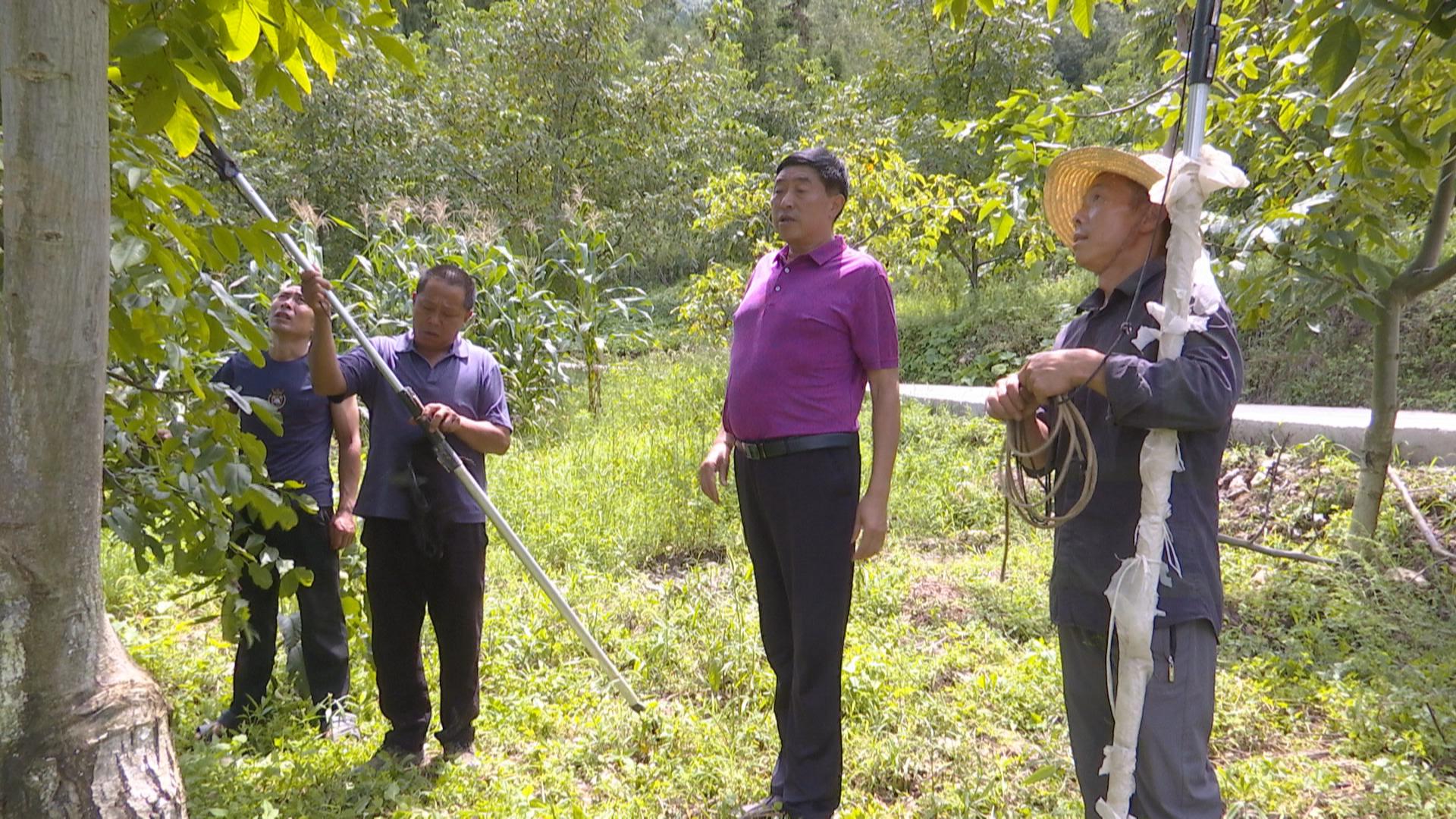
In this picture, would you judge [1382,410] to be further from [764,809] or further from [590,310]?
[590,310]

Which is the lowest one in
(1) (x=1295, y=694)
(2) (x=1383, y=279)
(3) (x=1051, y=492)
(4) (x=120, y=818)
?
(1) (x=1295, y=694)

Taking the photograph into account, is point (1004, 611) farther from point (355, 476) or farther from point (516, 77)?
point (516, 77)

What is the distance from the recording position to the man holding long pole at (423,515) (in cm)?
310

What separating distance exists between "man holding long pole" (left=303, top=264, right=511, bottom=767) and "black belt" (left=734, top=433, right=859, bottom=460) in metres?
0.93

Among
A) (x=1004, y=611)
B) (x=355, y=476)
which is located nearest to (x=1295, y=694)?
(x=1004, y=611)

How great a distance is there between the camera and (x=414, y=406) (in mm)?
2932

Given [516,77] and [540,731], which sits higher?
[516,77]

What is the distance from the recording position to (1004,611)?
14.4 feet

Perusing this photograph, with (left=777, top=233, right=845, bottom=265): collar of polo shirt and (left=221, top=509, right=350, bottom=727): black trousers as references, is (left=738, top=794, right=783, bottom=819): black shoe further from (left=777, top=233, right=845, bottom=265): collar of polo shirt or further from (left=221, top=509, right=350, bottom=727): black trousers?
(left=221, top=509, right=350, bottom=727): black trousers

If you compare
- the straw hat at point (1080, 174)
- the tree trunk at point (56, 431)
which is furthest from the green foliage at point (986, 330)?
the tree trunk at point (56, 431)

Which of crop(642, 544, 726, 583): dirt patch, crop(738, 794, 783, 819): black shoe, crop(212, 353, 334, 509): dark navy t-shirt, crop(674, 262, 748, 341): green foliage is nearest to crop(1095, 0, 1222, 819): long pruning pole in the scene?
crop(738, 794, 783, 819): black shoe

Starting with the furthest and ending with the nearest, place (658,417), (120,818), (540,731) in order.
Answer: (658,417) → (540,731) → (120,818)

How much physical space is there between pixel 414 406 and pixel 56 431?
1615 mm

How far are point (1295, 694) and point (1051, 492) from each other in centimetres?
223
